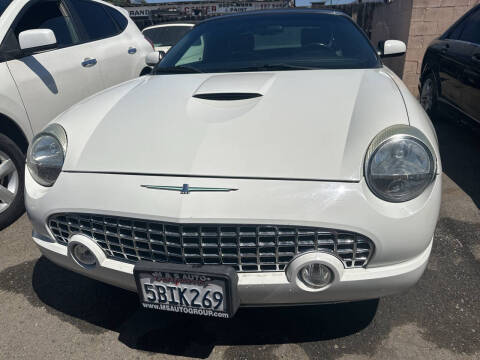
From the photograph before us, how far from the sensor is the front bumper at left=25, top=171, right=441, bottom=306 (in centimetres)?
138

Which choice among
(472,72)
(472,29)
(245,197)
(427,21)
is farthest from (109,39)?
(427,21)

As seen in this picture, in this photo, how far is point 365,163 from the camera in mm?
1462

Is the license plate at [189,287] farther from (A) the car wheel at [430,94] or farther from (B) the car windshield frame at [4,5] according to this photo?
(A) the car wheel at [430,94]

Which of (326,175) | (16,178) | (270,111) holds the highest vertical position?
(270,111)

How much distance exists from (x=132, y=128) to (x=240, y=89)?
56 cm

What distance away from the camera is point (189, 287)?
1.51 m

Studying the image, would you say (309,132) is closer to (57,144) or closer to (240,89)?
(240,89)

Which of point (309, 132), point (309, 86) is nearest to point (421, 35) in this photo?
point (309, 86)

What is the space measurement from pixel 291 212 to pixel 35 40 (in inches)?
99.4

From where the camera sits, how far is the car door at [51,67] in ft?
9.57

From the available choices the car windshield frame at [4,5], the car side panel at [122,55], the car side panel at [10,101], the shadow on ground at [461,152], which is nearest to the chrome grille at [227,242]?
the car side panel at [10,101]

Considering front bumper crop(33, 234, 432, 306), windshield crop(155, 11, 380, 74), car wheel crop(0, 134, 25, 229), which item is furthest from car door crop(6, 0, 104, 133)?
front bumper crop(33, 234, 432, 306)

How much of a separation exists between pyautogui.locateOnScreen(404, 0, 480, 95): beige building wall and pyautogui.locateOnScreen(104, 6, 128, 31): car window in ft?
15.5

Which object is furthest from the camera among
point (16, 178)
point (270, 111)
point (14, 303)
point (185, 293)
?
point (16, 178)
